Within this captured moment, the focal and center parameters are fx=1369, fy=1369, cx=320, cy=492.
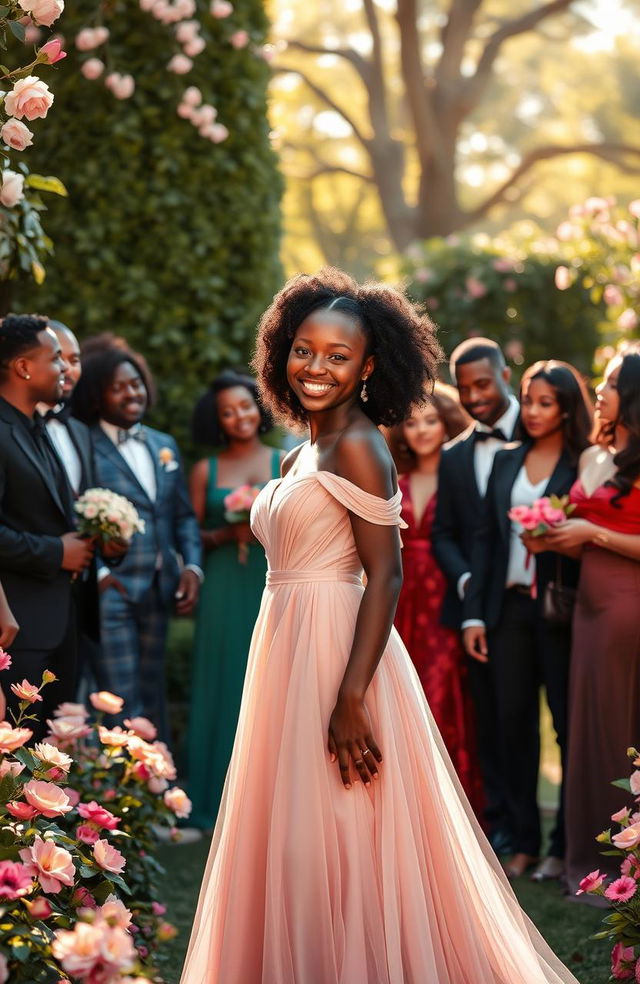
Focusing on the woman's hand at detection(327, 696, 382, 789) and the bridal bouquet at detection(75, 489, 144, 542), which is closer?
the woman's hand at detection(327, 696, 382, 789)

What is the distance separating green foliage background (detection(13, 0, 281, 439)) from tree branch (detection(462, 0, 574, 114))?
1189 centimetres

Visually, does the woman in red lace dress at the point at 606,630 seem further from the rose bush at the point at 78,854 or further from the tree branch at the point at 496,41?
the tree branch at the point at 496,41

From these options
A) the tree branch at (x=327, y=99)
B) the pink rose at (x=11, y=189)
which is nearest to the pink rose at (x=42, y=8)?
the pink rose at (x=11, y=189)

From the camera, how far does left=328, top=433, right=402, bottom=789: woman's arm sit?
12.4ft

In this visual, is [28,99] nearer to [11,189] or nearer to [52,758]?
[11,189]

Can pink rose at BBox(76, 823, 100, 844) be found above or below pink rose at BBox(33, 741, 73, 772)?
below

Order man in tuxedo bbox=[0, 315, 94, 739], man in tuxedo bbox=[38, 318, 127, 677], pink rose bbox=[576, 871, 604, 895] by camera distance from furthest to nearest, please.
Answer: man in tuxedo bbox=[38, 318, 127, 677] → man in tuxedo bbox=[0, 315, 94, 739] → pink rose bbox=[576, 871, 604, 895]

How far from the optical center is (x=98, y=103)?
27.2 feet

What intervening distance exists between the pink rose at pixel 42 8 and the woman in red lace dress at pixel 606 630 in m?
2.85

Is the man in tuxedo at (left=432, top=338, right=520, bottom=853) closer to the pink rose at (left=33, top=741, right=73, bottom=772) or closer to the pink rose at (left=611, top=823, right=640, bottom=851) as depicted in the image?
the pink rose at (left=611, top=823, right=640, bottom=851)

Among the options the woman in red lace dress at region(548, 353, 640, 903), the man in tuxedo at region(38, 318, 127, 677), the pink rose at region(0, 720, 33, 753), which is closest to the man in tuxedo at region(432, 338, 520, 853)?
the woman in red lace dress at region(548, 353, 640, 903)

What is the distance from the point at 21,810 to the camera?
10.9 feet

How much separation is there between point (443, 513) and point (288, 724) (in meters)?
3.09

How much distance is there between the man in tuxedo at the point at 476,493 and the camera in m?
6.68
